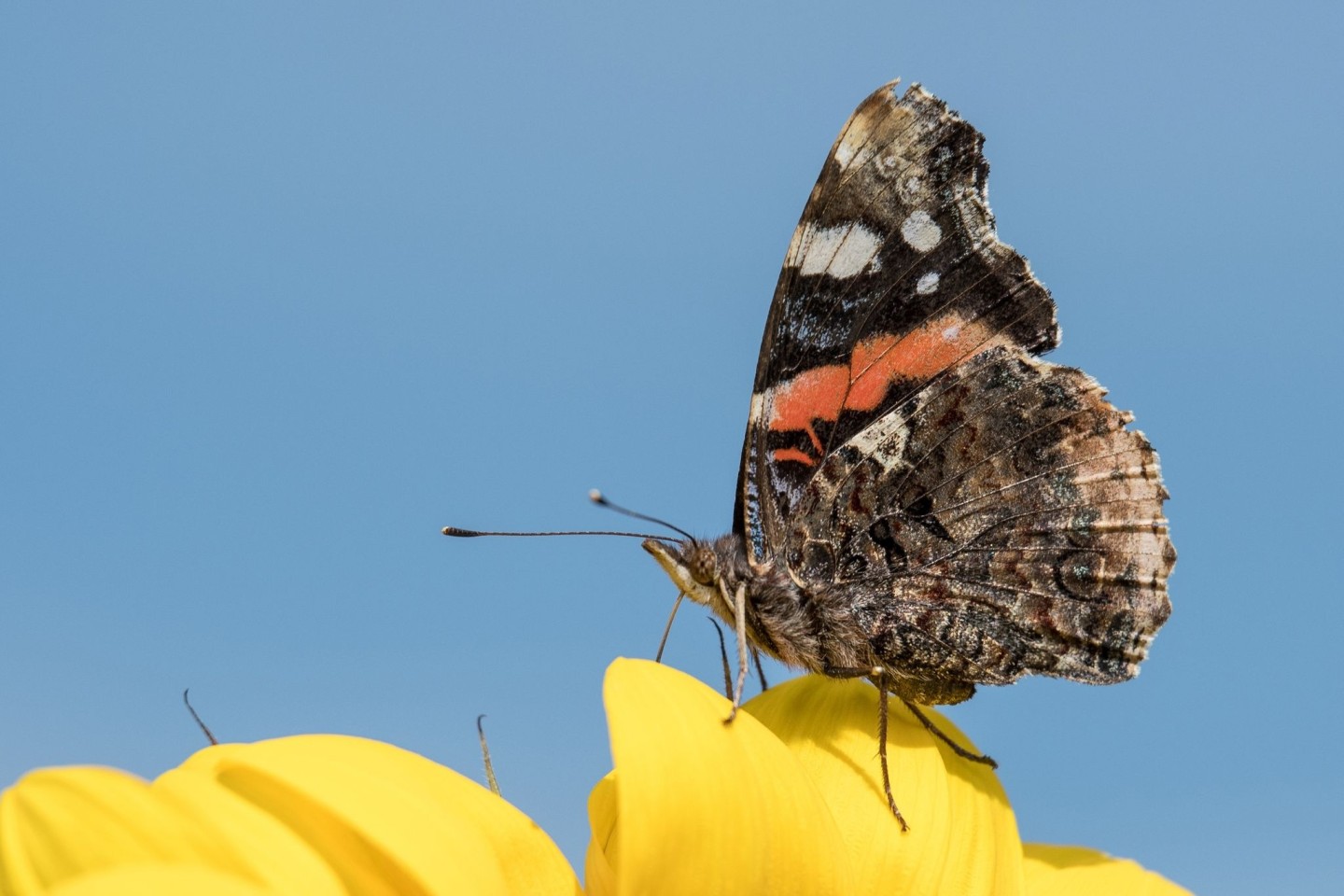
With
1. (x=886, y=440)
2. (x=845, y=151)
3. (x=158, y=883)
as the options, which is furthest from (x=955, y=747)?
(x=158, y=883)

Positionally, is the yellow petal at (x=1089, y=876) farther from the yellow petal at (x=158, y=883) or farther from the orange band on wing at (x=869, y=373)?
the yellow petal at (x=158, y=883)

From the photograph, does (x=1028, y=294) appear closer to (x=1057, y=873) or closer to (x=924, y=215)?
(x=924, y=215)

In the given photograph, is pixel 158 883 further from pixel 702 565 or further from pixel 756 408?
pixel 756 408

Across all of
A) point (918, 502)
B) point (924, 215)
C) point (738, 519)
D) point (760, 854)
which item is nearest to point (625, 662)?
point (760, 854)

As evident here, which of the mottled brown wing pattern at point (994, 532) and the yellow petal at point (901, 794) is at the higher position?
the mottled brown wing pattern at point (994, 532)

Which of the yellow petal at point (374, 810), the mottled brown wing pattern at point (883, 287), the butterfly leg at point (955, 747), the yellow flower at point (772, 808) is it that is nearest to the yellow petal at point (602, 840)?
the yellow flower at point (772, 808)

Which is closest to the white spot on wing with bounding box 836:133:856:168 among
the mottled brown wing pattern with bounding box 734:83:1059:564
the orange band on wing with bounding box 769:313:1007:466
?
the mottled brown wing pattern with bounding box 734:83:1059:564
